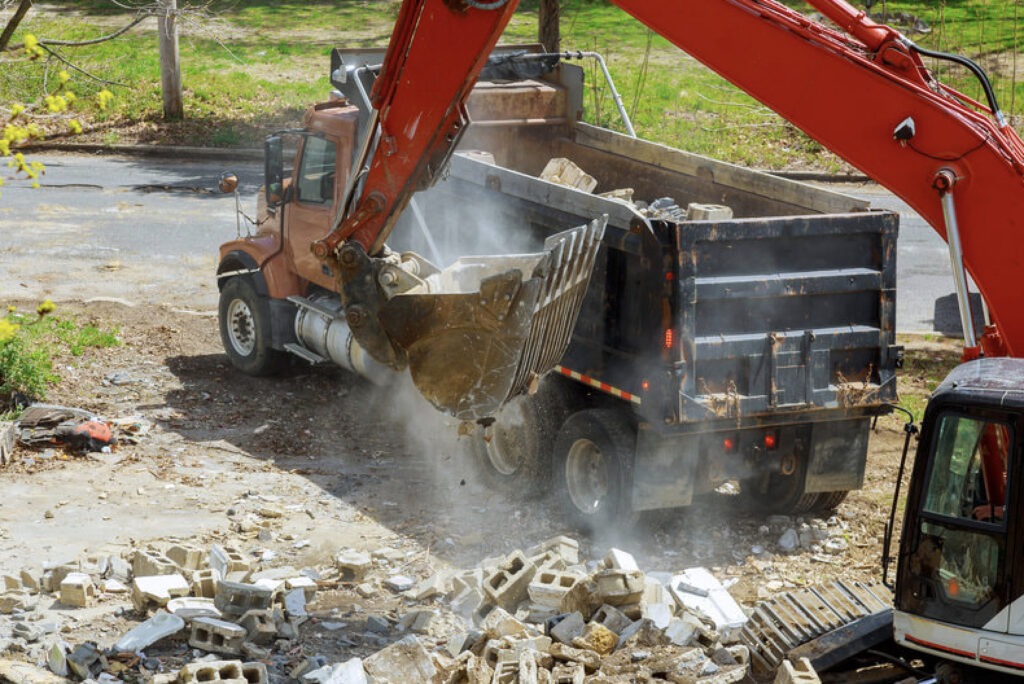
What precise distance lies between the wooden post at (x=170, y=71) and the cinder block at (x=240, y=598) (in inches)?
644

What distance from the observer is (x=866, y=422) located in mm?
9336

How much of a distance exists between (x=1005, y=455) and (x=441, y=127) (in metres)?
4.02

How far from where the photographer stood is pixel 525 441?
9.82 m

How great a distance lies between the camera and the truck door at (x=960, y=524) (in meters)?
5.54

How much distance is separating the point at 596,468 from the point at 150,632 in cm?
339

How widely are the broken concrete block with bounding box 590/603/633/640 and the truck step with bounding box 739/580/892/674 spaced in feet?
A: 2.51

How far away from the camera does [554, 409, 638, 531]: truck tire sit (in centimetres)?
898

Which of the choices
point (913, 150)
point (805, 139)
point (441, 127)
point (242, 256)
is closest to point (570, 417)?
point (441, 127)

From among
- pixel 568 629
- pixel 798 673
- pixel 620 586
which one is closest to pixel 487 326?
pixel 620 586

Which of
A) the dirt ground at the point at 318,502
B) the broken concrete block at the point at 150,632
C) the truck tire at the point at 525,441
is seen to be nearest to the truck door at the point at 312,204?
the dirt ground at the point at 318,502

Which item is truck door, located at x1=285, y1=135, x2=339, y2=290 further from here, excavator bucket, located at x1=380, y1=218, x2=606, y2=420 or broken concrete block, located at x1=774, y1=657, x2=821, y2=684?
broken concrete block, located at x1=774, y1=657, x2=821, y2=684

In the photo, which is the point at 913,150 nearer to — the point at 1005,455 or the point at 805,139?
the point at 1005,455

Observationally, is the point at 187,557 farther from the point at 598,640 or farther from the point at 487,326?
the point at 598,640

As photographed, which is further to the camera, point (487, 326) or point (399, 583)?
point (399, 583)
